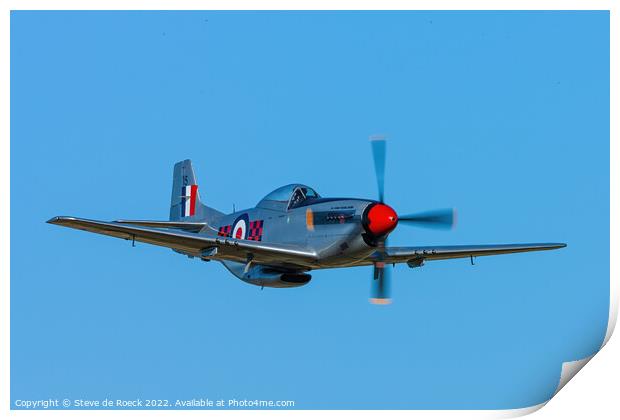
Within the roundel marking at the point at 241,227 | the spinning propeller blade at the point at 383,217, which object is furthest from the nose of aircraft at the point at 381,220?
the roundel marking at the point at 241,227

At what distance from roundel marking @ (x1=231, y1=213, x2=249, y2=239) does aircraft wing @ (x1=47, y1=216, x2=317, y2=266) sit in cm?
110

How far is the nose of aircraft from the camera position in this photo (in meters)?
13.9

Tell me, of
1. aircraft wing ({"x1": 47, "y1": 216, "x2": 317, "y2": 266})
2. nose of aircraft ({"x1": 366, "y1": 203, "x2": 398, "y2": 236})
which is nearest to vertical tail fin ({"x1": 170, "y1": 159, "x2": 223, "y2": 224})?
aircraft wing ({"x1": 47, "y1": 216, "x2": 317, "y2": 266})

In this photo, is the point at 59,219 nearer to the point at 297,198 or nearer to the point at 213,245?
the point at 213,245

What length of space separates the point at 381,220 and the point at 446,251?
2577 millimetres

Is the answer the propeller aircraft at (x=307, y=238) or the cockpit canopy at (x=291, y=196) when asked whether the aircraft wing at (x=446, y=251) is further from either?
the cockpit canopy at (x=291, y=196)

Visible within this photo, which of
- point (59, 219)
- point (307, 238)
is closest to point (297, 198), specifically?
point (307, 238)

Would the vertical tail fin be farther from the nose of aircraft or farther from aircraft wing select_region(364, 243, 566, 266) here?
the nose of aircraft

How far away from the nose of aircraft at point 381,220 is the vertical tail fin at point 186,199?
5330 millimetres

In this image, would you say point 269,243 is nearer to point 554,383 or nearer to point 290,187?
point 290,187
